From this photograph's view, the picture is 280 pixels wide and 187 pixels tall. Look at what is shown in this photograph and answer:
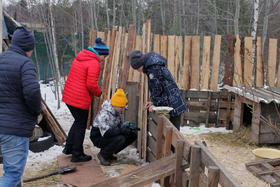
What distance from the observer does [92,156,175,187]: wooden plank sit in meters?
2.84

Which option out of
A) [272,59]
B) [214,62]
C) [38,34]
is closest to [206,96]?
[214,62]

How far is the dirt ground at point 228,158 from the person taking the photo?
13.4 feet

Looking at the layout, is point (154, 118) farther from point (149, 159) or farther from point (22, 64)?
point (22, 64)

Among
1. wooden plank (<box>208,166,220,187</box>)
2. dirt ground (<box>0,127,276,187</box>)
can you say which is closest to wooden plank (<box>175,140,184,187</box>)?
wooden plank (<box>208,166,220,187</box>)

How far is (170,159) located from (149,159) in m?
1.72

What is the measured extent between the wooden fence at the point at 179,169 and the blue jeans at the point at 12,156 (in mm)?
861

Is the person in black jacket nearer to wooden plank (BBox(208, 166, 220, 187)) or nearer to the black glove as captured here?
wooden plank (BBox(208, 166, 220, 187))

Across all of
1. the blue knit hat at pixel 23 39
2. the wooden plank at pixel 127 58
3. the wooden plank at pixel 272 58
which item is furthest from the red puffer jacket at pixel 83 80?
the wooden plank at pixel 272 58

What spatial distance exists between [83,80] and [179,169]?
7.21 ft

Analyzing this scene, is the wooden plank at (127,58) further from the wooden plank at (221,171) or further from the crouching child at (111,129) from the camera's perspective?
the wooden plank at (221,171)

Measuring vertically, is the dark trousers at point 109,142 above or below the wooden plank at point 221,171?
below

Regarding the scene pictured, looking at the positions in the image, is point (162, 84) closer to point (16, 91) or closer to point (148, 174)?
point (148, 174)

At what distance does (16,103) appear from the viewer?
272 centimetres

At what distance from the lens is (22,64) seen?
2689 mm
